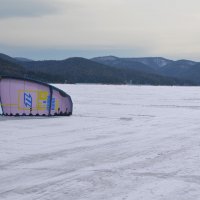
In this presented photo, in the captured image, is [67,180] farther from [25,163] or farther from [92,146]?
[92,146]

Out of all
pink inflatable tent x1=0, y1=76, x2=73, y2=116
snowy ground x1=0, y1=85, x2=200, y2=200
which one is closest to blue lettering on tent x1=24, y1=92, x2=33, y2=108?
pink inflatable tent x1=0, y1=76, x2=73, y2=116

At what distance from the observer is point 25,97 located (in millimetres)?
15477

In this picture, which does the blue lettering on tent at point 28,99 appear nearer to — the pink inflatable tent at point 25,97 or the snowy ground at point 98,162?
the pink inflatable tent at point 25,97

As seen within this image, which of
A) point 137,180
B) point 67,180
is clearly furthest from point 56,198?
point 137,180

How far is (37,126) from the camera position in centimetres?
1225

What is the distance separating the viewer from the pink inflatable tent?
50.5ft

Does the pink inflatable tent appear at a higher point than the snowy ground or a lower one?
higher

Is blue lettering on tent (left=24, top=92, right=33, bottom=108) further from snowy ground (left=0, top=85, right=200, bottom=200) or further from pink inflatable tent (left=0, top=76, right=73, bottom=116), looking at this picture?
snowy ground (left=0, top=85, right=200, bottom=200)

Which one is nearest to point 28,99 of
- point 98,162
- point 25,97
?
point 25,97

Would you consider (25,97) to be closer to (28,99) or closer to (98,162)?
(28,99)

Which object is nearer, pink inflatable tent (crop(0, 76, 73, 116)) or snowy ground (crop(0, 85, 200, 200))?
snowy ground (crop(0, 85, 200, 200))

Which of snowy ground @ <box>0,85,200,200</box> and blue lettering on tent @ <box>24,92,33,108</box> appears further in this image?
blue lettering on tent @ <box>24,92,33,108</box>

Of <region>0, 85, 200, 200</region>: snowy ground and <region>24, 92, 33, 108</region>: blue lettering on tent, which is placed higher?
<region>24, 92, 33, 108</region>: blue lettering on tent

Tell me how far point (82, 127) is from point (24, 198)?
7.55m
